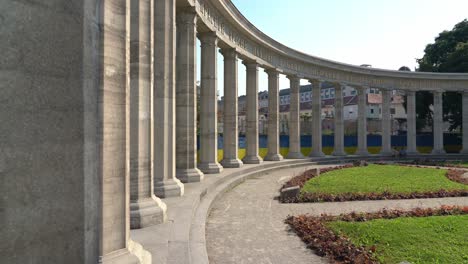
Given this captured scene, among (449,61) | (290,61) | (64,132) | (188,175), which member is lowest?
(188,175)

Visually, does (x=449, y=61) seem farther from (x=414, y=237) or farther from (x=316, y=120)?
(x=414, y=237)

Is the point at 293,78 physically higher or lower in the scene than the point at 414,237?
higher

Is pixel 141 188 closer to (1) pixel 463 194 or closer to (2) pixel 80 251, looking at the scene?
(2) pixel 80 251

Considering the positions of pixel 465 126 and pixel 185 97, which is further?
pixel 465 126

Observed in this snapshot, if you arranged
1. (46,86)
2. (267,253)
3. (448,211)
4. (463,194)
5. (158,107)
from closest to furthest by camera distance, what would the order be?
(46,86) → (267,253) → (158,107) → (448,211) → (463,194)

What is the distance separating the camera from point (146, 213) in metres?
12.3

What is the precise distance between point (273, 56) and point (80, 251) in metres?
39.1

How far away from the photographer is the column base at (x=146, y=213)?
12.1 meters

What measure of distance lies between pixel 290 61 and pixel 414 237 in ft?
116

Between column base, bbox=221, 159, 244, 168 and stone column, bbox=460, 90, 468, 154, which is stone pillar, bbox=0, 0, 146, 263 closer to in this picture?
column base, bbox=221, 159, 244, 168

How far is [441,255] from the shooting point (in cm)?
1231

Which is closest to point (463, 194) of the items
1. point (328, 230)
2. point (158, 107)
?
point (328, 230)

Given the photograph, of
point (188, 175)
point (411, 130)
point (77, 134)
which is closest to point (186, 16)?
point (188, 175)

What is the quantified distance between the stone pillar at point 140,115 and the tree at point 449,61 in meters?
75.7
